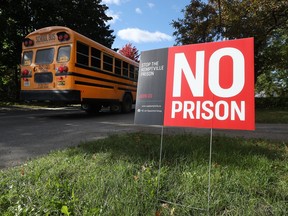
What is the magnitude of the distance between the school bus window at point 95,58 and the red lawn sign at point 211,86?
722cm

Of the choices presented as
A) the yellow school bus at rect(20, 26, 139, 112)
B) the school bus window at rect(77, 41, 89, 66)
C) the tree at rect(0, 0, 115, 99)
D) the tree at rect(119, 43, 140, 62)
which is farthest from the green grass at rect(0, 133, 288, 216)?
the tree at rect(119, 43, 140, 62)

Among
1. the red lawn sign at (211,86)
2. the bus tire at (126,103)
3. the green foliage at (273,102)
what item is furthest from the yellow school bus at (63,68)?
the green foliage at (273,102)

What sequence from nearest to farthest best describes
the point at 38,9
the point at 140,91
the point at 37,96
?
the point at 140,91 < the point at 37,96 < the point at 38,9

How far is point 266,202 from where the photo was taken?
241 cm

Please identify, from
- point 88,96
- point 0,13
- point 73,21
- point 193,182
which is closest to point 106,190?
point 193,182

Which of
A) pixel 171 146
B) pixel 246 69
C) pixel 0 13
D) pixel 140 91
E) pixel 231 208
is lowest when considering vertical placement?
pixel 231 208

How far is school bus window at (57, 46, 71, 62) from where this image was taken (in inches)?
349

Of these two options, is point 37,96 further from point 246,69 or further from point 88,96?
point 246,69

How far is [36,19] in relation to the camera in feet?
64.4

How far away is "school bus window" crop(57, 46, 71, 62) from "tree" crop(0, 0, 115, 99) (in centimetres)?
1069

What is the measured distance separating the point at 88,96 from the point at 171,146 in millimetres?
6162

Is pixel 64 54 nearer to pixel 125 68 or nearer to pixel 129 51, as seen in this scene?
pixel 125 68

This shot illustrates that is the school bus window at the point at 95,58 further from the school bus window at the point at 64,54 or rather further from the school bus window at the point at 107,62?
the school bus window at the point at 64,54

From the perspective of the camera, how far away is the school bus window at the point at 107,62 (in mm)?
10625
